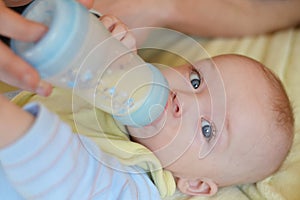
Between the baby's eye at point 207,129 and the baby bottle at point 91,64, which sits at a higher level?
the baby bottle at point 91,64

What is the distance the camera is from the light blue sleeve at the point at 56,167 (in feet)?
2.46

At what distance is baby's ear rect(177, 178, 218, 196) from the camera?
105 cm

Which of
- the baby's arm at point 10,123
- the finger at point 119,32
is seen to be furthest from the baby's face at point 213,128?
the baby's arm at point 10,123

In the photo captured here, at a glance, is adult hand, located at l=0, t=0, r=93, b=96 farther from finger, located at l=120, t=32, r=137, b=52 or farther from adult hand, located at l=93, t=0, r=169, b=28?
adult hand, located at l=93, t=0, r=169, b=28

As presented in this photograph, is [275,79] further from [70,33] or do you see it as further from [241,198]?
[70,33]

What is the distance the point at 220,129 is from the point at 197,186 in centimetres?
13

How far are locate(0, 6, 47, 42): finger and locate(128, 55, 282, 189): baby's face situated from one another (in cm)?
32

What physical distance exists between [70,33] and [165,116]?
311 mm

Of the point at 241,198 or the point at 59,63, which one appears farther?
the point at 241,198

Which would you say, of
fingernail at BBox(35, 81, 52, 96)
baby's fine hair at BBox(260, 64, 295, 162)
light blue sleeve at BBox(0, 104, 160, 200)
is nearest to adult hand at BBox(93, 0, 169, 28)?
baby's fine hair at BBox(260, 64, 295, 162)

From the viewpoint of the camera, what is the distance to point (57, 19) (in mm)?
702

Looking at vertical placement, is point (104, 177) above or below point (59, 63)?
below

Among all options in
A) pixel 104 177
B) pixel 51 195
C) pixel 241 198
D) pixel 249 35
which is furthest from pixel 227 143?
pixel 249 35

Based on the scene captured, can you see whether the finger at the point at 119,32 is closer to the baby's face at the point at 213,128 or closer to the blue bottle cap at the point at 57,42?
the baby's face at the point at 213,128
